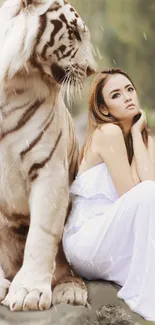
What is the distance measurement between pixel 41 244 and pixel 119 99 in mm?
442

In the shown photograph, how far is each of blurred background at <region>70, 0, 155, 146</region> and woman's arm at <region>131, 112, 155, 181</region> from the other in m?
0.20

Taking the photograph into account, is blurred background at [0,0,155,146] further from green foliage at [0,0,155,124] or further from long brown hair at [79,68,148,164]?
long brown hair at [79,68,148,164]

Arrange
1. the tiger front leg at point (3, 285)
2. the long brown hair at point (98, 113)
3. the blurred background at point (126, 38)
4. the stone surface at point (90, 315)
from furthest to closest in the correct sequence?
Result: 1. the blurred background at point (126, 38)
2. the long brown hair at point (98, 113)
3. the tiger front leg at point (3, 285)
4. the stone surface at point (90, 315)

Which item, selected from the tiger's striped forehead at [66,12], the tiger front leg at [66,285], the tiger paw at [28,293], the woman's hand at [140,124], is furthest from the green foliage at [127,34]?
the tiger paw at [28,293]

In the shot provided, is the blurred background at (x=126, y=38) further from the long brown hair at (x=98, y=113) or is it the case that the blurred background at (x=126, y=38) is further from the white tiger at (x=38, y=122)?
the white tiger at (x=38, y=122)

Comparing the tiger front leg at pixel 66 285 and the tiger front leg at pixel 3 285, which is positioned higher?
the tiger front leg at pixel 3 285

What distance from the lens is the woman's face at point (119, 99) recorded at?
72.5 inches

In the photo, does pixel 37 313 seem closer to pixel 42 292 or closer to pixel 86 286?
pixel 42 292

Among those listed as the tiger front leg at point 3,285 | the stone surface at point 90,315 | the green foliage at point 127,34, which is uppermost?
the green foliage at point 127,34

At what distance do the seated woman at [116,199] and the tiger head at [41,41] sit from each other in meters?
0.15

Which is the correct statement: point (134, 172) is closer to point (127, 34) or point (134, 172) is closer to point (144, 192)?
point (144, 192)

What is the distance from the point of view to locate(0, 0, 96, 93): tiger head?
1700mm

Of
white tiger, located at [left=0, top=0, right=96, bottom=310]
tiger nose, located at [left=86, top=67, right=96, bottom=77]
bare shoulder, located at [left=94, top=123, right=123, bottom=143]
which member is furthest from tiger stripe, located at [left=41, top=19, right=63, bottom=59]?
bare shoulder, located at [left=94, top=123, right=123, bottom=143]

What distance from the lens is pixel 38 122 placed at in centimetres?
172
